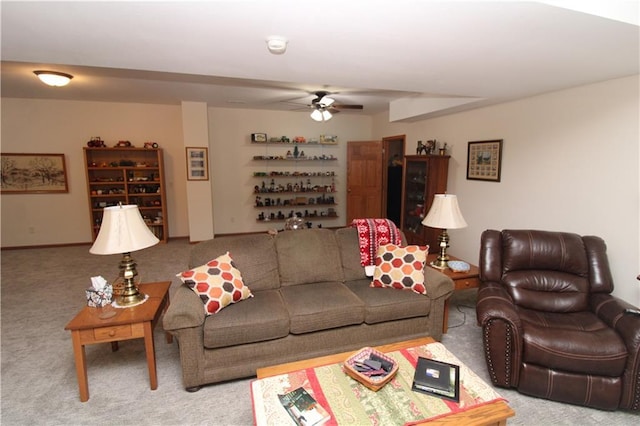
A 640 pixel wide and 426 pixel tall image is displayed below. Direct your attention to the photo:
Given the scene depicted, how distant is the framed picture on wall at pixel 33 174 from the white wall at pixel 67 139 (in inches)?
3.4

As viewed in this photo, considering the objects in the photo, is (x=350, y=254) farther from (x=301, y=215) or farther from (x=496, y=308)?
(x=301, y=215)

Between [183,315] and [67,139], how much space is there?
521cm

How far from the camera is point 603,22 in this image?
1.57m

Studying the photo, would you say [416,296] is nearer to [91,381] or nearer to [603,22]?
[603,22]

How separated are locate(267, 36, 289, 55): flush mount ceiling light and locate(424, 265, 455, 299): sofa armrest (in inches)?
79.9

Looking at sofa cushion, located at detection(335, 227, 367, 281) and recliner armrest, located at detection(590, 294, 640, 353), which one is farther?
sofa cushion, located at detection(335, 227, 367, 281)

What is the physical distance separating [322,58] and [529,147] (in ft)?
8.32

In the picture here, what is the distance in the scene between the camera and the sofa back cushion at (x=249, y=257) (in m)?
2.58

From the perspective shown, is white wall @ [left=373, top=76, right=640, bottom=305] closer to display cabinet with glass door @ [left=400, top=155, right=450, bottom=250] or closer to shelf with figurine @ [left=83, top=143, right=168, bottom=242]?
display cabinet with glass door @ [left=400, top=155, right=450, bottom=250]

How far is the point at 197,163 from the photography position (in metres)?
5.57

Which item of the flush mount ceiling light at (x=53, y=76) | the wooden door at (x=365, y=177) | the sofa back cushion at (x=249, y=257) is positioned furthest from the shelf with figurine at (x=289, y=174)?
the sofa back cushion at (x=249, y=257)

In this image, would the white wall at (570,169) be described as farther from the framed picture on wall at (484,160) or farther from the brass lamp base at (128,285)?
the brass lamp base at (128,285)

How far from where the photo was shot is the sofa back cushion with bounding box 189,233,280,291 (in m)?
2.58

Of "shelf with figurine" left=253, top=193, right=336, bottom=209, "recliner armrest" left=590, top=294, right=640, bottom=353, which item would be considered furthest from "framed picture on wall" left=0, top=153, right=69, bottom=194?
"recliner armrest" left=590, top=294, right=640, bottom=353
